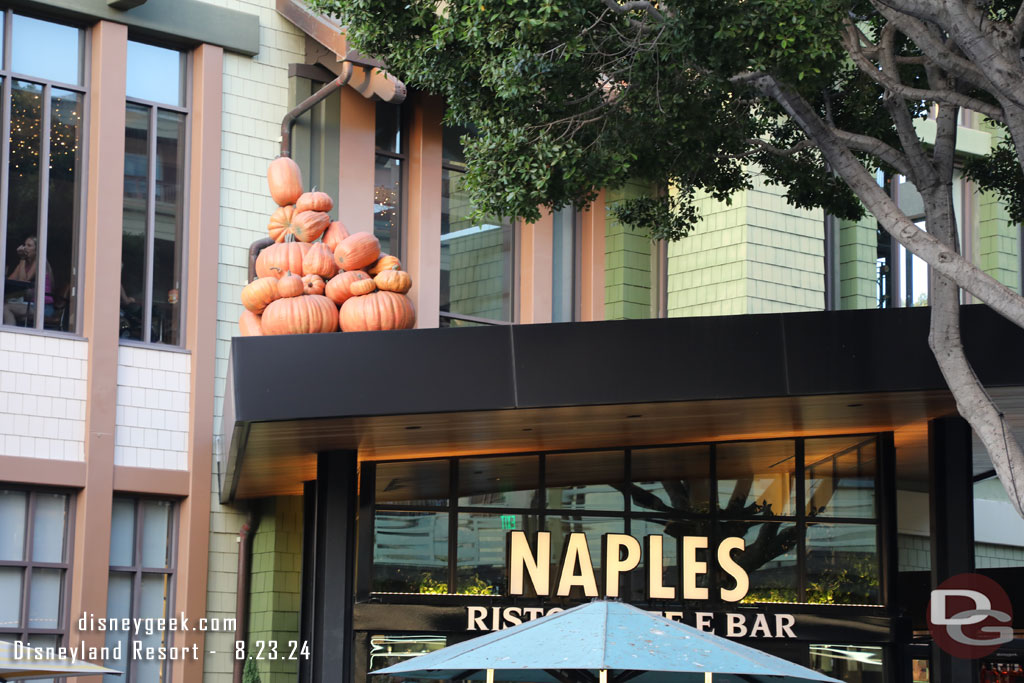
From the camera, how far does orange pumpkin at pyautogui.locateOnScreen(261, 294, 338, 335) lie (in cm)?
1445

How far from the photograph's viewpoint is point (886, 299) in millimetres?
20438

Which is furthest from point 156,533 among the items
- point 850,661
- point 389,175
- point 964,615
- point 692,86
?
point 964,615

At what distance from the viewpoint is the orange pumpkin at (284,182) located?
15.8 metres

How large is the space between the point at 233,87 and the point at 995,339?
29.8 ft

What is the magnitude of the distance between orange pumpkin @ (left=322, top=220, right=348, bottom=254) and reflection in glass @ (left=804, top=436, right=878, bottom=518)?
5.51 m

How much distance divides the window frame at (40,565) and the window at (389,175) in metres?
5.01

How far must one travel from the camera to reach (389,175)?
17.8 m

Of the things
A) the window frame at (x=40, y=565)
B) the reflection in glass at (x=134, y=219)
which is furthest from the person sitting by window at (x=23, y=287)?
the window frame at (x=40, y=565)

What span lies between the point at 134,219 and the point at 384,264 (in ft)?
9.65

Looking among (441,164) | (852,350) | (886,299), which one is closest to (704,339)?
(852,350)

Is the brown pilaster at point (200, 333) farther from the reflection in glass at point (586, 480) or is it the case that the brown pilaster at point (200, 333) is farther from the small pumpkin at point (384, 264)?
the reflection in glass at point (586, 480)

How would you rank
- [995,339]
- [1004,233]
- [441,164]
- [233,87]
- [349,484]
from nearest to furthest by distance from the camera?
[995,339], [349,484], [233,87], [441,164], [1004,233]

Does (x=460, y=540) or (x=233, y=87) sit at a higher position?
(x=233, y=87)

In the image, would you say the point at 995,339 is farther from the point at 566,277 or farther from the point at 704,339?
the point at 566,277
